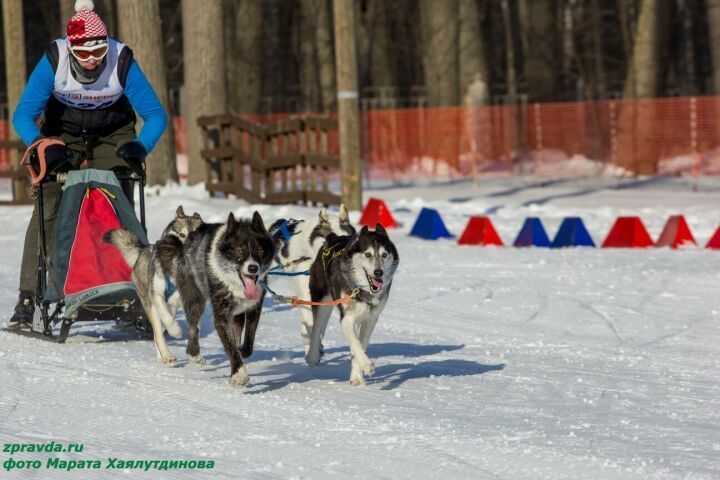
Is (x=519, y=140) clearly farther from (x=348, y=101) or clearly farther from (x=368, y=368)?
(x=368, y=368)

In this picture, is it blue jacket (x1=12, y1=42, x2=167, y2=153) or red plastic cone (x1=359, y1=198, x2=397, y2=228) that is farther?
red plastic cone (x1=359, y1=198, x2=397, y2=228)

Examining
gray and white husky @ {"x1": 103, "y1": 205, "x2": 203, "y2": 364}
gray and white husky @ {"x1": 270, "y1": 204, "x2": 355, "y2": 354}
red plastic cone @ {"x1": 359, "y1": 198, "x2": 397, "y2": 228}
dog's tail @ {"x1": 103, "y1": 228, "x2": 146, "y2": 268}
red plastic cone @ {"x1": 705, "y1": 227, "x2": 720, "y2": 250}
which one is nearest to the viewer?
gray and white husky @ {"x1": 103, "y1": 205, "x2": 203, "y2": 364}

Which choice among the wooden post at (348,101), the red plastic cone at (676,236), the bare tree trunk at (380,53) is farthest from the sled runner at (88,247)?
the bare tree trunk at (380,53)

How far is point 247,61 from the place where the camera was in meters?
33.9

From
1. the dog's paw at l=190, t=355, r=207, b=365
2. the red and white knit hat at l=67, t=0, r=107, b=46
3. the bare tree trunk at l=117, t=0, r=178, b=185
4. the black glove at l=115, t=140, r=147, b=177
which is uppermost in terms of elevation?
the bare tree trunk at l=117, t=0, r=178, b=185

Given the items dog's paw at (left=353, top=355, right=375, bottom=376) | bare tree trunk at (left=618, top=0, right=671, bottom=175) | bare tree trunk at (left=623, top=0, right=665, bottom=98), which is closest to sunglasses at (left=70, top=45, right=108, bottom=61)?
dog's paw at (left=353, top=355, right=375, bottom=376)

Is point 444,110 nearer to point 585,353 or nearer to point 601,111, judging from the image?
point 601,111

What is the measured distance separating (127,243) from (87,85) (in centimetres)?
104

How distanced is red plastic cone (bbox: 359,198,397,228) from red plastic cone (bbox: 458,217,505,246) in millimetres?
1759

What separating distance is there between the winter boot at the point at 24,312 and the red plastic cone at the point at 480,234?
23.3 ft

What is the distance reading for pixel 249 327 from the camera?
777 centimetres

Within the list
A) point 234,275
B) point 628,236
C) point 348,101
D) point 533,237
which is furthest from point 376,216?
point 234,275

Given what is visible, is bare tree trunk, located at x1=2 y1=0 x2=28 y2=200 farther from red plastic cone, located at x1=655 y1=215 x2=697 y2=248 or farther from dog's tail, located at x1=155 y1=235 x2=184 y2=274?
dog's tail, located at x1=155 y1=235 x2=184 y2=274

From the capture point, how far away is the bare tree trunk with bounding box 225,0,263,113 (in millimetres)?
33781
